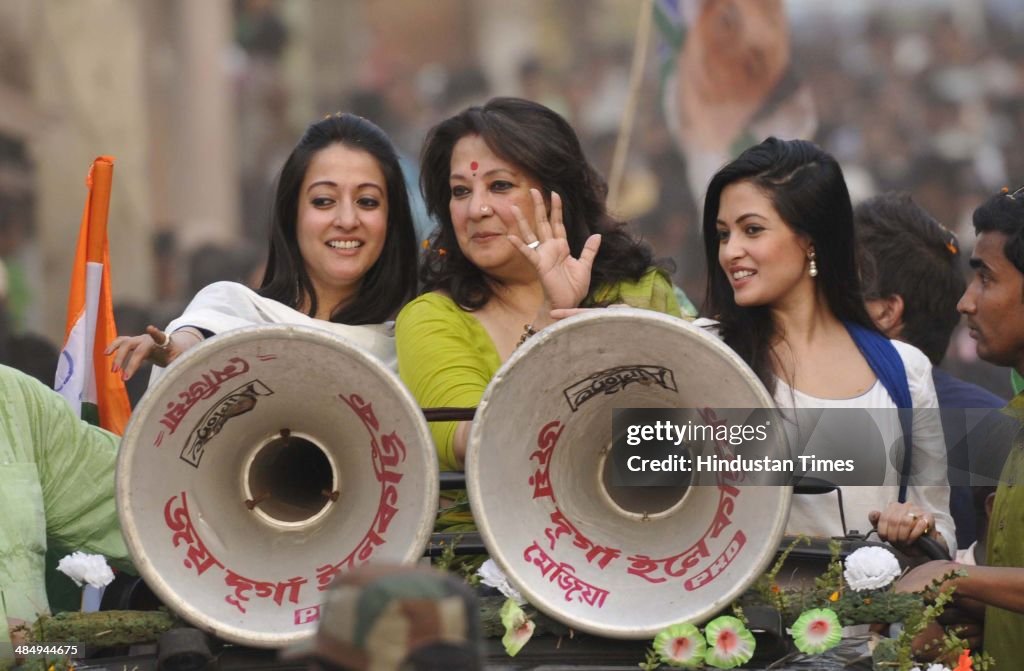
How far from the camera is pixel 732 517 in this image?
331 centimetres

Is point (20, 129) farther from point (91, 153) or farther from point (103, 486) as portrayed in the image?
point (103, 486)

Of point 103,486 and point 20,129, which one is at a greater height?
point 20,129

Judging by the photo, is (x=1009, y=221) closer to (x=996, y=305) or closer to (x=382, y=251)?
(x=996, y=305)

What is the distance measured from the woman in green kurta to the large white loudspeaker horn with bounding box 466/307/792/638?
0.39 meters

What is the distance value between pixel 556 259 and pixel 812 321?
63 cm

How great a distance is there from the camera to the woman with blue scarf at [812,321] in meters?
3.73

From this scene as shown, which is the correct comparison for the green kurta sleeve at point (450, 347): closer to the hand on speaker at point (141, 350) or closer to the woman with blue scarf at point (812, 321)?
the woman with blue scarf at point (812, 321)

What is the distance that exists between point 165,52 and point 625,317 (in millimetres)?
12397

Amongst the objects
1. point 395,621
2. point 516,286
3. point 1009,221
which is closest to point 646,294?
point 516,286

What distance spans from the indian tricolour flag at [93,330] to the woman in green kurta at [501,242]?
797 millimetres

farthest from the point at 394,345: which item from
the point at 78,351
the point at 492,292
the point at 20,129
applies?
the point at 20,129

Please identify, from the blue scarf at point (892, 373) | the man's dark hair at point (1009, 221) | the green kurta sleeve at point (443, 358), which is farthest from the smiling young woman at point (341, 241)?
the man's dark hair at point (1009, 221)

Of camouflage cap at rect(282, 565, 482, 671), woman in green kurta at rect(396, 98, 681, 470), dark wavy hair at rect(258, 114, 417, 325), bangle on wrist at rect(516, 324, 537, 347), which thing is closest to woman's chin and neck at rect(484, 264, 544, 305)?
woman in green kurta at rect(396, 98, 681, 470)

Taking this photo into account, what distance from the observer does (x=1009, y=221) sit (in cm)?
392
